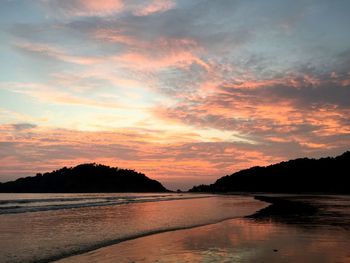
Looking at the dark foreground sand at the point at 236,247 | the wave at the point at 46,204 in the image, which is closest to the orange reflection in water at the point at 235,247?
the dark foreground sand at the point at 236,247

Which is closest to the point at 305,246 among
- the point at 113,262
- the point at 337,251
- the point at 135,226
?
the point at 337,251

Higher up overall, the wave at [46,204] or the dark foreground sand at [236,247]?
the wave at [46,204]

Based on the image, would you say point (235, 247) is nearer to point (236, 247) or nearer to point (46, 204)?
point (236, 247)

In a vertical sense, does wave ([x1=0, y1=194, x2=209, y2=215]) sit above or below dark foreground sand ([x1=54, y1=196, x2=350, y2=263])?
above

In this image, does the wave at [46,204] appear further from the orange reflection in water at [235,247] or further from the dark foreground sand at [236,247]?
the orange reflection in water at [235,247]

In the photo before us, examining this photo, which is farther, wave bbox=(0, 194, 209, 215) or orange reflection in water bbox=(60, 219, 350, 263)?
wave bbox=(0, 194, 209, 215)

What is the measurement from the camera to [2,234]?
21.1m

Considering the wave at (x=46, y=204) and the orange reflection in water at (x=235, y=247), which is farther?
the wave at (x=46, y=204)

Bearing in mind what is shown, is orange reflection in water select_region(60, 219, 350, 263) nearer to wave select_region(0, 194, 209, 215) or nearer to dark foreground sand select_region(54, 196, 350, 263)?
dark foreground sand select_region(54, 196, 350, 263)

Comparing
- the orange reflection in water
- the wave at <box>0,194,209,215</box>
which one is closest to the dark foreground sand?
the orange reflection in water

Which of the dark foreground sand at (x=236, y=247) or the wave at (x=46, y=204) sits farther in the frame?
the wave at (x=46, y=204)

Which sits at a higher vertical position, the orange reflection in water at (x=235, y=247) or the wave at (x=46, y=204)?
the wave at (x=46, y=204)

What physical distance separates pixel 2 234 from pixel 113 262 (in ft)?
34.4

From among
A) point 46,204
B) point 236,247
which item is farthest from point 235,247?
point 46,204
